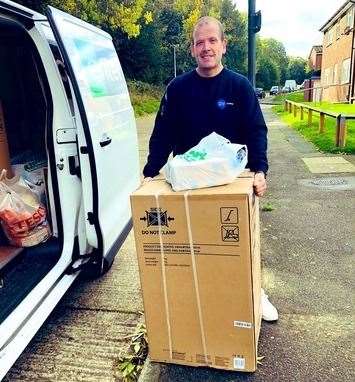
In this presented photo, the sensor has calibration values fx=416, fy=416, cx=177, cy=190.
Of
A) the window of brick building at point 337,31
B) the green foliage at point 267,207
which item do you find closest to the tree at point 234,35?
the window of brick building at point 337,31

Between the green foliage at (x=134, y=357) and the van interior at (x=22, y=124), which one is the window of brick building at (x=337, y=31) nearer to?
the van interior at (x=22, y=124)

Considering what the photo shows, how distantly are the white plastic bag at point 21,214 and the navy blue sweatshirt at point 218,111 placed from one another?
1.42m

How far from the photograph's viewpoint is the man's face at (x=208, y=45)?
239 centimetres

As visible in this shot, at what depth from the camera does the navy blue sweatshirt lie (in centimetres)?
251

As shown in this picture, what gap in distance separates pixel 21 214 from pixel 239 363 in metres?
1.99

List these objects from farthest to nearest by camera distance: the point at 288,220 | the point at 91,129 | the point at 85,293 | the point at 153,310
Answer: the point at 288,220
the point at 85,293
the point at 91,129
the point at 153,310

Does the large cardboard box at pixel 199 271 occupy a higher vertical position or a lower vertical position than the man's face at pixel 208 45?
lower

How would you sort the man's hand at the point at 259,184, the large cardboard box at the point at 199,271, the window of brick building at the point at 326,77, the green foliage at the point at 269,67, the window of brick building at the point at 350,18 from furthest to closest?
the green foliage at the point at 269,67 < the window of brick building at the point at 326,77 < the window of brick building at the point at 350,18 < the man's hand at the point at 259,184 < the large cardboard box at the point at 199,271

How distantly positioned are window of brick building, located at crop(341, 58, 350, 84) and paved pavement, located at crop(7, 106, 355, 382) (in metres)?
24.1

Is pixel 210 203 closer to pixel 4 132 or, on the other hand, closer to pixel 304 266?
pixel 304 266

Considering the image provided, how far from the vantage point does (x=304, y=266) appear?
12.4 feet

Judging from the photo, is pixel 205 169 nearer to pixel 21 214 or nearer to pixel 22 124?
pixel 21 214

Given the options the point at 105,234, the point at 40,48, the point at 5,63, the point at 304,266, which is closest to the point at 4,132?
the point at 5,63

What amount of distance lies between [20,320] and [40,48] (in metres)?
1.77
